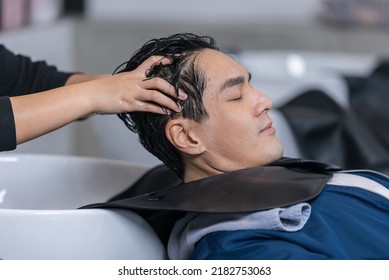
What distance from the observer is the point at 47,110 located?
1.24 metres

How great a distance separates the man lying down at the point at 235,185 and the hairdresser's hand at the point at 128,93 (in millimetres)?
55

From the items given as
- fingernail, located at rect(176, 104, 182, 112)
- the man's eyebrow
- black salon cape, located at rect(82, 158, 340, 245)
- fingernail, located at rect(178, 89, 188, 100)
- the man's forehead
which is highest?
the man's forehead

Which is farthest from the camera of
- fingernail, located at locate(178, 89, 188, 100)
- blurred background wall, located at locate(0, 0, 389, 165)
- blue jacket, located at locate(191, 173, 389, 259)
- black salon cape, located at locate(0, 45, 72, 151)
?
blurred background wall, located at locate(0, 0, 389, 165)

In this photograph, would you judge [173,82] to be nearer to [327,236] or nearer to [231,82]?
[231,82]

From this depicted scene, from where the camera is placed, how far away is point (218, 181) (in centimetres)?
129

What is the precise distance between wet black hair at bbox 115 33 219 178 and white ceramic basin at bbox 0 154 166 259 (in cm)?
14

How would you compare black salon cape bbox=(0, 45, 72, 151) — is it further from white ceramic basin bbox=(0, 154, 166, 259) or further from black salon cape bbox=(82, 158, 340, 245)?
black salon cape bbox=(82, 158, 340, 245)

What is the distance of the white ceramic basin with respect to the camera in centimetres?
122

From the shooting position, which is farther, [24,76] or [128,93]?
[24,76]

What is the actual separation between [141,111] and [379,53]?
2221 millimetres

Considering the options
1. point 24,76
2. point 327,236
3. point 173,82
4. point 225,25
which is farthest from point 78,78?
point 225,25

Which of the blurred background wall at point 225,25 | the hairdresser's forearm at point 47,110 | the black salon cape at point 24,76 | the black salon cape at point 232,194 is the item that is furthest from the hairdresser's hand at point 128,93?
the blurred background wall at point 225,25

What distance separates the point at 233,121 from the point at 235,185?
0.40ft

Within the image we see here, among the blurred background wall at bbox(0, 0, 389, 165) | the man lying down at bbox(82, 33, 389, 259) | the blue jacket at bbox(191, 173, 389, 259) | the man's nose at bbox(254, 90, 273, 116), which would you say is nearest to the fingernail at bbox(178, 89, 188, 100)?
the man lying down at bbox(82, 33, 389, 259)
